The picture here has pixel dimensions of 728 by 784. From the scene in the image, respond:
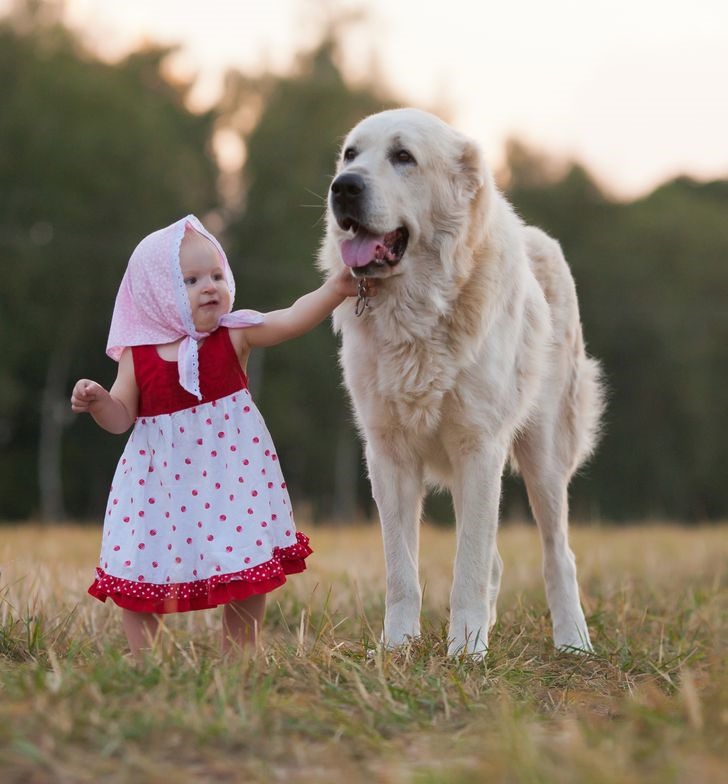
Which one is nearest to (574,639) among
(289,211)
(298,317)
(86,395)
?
(298,317)

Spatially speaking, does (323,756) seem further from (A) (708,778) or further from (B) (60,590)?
(B) (60,590)

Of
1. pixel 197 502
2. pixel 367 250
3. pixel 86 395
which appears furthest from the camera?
pixel 367 250

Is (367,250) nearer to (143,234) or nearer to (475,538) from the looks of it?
(475,538)

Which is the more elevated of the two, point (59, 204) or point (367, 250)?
point (59, 204)

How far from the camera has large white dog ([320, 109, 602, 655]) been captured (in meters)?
3.86

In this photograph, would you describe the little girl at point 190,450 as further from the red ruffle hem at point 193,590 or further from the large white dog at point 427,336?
the large white dog at point 427,336

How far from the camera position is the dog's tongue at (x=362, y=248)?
3.81 m

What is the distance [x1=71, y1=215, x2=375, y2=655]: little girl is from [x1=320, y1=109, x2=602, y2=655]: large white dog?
254mm

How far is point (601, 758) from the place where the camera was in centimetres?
213

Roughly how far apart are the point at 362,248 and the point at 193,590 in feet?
4.16

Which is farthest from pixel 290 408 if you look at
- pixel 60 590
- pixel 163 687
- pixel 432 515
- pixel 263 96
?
pixel 163 687

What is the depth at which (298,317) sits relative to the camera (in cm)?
368

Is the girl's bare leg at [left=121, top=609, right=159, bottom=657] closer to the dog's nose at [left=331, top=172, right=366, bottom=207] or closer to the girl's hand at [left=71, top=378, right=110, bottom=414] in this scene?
the girl's hand at [left=71, top=378, right=110, bottom=414]

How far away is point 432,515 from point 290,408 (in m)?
4.15
